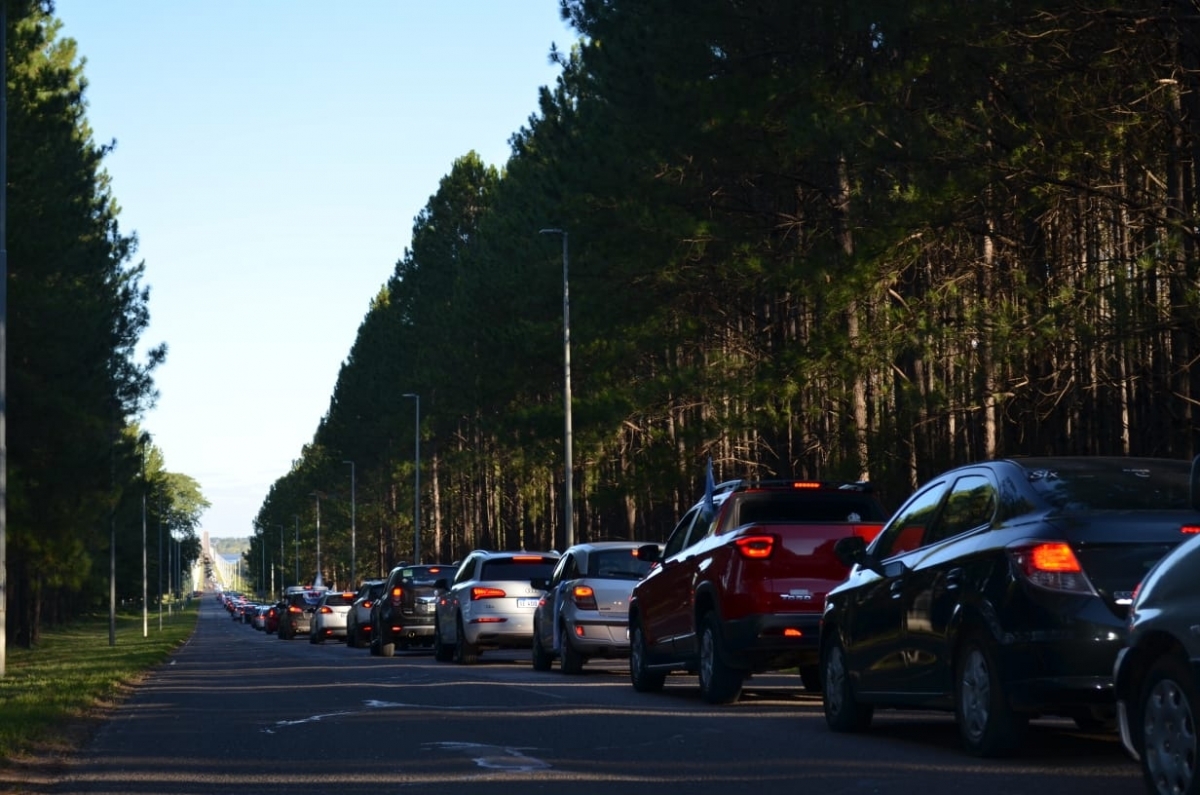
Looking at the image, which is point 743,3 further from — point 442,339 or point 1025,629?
point 442,339

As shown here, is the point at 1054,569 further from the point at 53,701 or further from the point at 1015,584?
the point at 53,701

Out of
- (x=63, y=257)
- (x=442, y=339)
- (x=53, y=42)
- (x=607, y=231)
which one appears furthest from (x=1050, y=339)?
(x=442, y=339)

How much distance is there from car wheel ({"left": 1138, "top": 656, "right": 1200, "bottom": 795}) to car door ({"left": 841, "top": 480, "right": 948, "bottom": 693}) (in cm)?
354

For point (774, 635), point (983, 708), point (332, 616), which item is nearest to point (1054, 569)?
point (983, 708)

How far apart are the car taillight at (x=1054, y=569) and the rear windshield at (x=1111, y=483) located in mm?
349

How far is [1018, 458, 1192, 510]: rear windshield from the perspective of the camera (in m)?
10.4

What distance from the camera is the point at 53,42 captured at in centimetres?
5534

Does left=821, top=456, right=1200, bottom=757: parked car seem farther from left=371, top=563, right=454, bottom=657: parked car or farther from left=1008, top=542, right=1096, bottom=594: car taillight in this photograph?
left=371, top=563, right=454, bottom=657: parked car

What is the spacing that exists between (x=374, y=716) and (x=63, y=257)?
30.3m

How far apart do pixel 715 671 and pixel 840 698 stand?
9.65 ft

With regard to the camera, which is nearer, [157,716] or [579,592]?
[157,716]

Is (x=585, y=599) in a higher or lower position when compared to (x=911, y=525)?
lower

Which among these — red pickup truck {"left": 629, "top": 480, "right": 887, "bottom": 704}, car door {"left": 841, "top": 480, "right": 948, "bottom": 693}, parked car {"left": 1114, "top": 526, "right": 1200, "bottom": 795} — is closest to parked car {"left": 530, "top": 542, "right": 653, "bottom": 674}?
red pickup truck {"left": 629, "top": 480, "right": 887, "bottom": 704}

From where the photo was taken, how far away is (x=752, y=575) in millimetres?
15156
